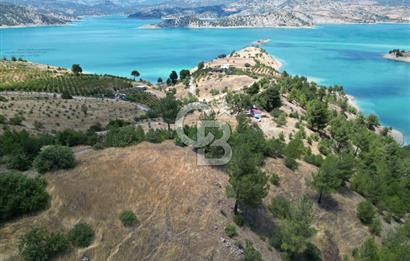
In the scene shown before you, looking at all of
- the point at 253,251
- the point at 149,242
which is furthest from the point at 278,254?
the point at 149,242

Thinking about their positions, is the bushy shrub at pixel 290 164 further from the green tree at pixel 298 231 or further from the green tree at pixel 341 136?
the green tree at pixel 341 136

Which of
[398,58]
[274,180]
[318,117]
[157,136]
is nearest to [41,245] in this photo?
[157,136]

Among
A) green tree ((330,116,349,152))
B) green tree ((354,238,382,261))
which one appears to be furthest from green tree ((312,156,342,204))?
green tree ((330,116,349,152))

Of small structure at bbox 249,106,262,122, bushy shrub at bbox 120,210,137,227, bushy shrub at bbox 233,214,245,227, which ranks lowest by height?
small structure at bbox 249,106,262,122

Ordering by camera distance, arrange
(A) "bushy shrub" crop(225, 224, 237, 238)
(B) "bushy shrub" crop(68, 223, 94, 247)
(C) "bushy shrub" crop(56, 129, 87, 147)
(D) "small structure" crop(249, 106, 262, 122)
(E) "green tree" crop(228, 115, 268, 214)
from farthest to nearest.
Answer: (D) "small structure" crop(249, 106, 262, 122)
(C) "bushy shrub" crop(56, 129, 87, 147)
(E) "green tree" crop(228, 115, 268, 214)
(A) "bushy shrub" crop(225, 224, 237, 238)
(B) "bushy shrub" crop(68, 223, 94, 247)

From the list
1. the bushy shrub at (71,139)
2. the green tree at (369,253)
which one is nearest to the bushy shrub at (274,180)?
the green tree at (369,253)

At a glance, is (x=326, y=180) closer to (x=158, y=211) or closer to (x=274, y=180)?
(x=274, y=180)

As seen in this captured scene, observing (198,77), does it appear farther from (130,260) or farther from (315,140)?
(130,260)

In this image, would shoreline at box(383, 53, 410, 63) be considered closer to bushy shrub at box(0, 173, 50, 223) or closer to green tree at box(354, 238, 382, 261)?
green tree at box(354, 238, 382, 261)
